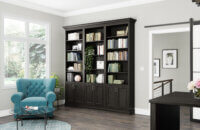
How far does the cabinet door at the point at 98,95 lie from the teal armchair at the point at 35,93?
1.33m

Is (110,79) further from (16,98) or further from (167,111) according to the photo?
(167,111)

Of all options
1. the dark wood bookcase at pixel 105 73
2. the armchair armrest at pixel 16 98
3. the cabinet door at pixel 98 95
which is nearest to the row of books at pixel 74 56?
the dark wood bookcase at pixel 105 73


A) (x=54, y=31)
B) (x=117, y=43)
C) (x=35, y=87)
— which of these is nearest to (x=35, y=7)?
(x=54, y=31)

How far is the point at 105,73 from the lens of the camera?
629cm

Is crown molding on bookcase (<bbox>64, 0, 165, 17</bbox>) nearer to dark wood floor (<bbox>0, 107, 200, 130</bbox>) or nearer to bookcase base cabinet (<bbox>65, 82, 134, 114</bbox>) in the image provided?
bookcase base cabinet (<bbox>65, 82, 134, 114</bbox>)

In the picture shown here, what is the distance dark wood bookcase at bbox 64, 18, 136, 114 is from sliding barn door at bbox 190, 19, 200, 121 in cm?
153

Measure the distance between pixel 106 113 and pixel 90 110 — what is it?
61cm

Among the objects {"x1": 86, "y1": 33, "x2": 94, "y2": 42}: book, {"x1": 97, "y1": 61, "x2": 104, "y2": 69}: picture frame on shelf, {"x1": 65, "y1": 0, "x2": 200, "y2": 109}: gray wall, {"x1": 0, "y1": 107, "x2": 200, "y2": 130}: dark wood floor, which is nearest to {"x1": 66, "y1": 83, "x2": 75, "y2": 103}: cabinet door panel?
{"x1": 0, "y1": 107, "x2": 200, "y2": 130}: dark wood floor

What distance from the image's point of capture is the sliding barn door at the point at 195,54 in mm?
5078

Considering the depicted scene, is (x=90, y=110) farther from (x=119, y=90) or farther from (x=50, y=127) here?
(x=50, y=127)

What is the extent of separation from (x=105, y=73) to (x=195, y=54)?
241cm

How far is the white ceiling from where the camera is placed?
6.14m

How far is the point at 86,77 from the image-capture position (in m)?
6.78

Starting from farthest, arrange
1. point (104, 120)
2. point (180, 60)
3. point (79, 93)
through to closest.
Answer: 1. point (180, 60)
2. point (79, 93)
3. point (104, 120)
